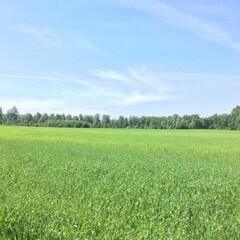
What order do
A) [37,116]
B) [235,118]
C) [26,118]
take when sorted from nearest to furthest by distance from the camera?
1. [235,118]
2. [26,118]
3. [37,116]

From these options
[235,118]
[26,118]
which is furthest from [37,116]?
[235,118]

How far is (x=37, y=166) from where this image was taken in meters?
15.8

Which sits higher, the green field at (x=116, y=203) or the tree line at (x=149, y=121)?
the tree line at (x=149, y=121)

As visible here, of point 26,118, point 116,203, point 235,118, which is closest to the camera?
point 116,203

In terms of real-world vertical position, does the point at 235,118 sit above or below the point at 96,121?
above

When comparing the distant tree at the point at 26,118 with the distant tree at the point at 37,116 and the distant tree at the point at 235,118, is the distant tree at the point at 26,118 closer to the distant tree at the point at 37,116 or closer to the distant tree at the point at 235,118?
the distant tree at the point at 37,116

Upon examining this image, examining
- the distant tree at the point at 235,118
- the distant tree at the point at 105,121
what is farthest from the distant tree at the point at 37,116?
the distant tree at the point at 235,118

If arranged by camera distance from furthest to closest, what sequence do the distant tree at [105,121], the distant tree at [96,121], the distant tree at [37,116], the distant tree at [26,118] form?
the distant tree at [37,116], the distant tree at [26,118], the distant tree at [105,121], the distant tree at [96,121]

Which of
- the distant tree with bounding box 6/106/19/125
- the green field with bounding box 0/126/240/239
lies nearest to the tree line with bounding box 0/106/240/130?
Answer: the distant tree with bounding box 6/106/19/125

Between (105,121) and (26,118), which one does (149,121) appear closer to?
(105,121)

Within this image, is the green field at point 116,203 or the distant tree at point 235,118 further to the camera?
the distant tree at point 235,118

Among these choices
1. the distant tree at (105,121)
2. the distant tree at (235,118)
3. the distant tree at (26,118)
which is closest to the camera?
the distant tree at (235,118)

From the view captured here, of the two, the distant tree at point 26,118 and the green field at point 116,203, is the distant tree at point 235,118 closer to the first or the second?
the distant tree at point 26,118

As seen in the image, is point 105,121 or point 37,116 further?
point 37,116
